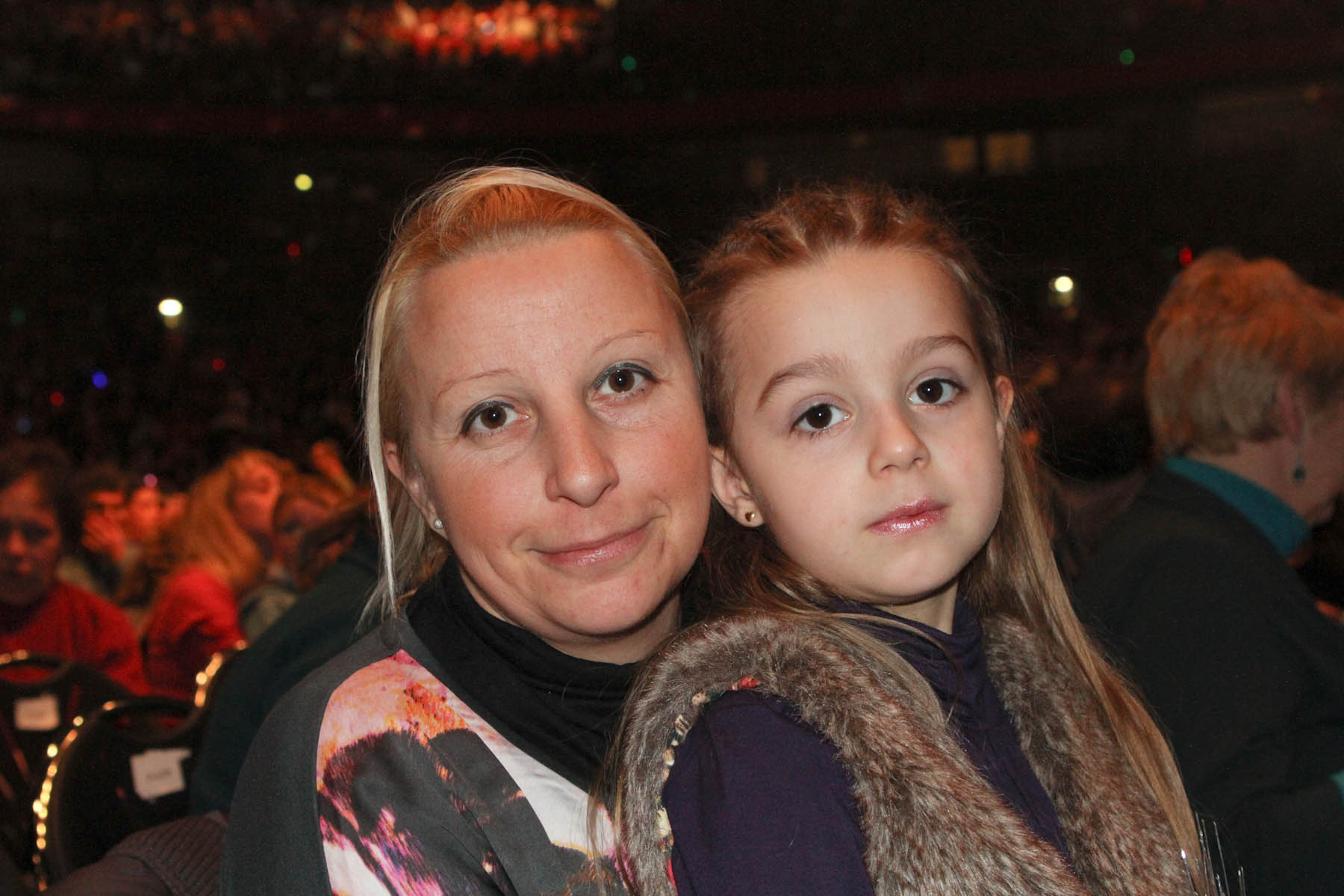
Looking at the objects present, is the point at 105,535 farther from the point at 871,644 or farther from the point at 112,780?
the point at 871,644

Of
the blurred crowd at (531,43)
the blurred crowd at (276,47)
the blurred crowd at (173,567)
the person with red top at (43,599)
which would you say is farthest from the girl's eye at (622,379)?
the blurred crowd at (276,47)

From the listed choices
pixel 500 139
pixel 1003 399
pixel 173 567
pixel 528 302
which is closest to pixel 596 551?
pixel 528 302

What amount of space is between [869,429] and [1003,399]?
315 millimetres

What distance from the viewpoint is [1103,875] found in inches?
45.1

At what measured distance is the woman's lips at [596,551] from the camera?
3.81 ft

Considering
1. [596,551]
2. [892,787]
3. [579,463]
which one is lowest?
[892,787]

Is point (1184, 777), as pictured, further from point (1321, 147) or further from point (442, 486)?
point (1321, 147)

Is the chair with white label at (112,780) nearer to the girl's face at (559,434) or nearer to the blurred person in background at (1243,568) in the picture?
the girl's face at (559,434)

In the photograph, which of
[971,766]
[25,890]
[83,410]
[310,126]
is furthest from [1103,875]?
[310,126]

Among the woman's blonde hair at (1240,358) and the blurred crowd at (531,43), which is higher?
the blurred crowd at (531,43)

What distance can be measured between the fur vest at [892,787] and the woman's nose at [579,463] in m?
0.17

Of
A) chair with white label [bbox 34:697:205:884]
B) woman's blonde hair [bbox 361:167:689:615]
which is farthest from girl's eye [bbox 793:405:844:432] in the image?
chair with white label [bbox 34:697:205:884]

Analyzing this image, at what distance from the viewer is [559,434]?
1.13 meters

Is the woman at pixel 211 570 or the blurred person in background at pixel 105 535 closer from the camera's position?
the woman at pixel 211 570
